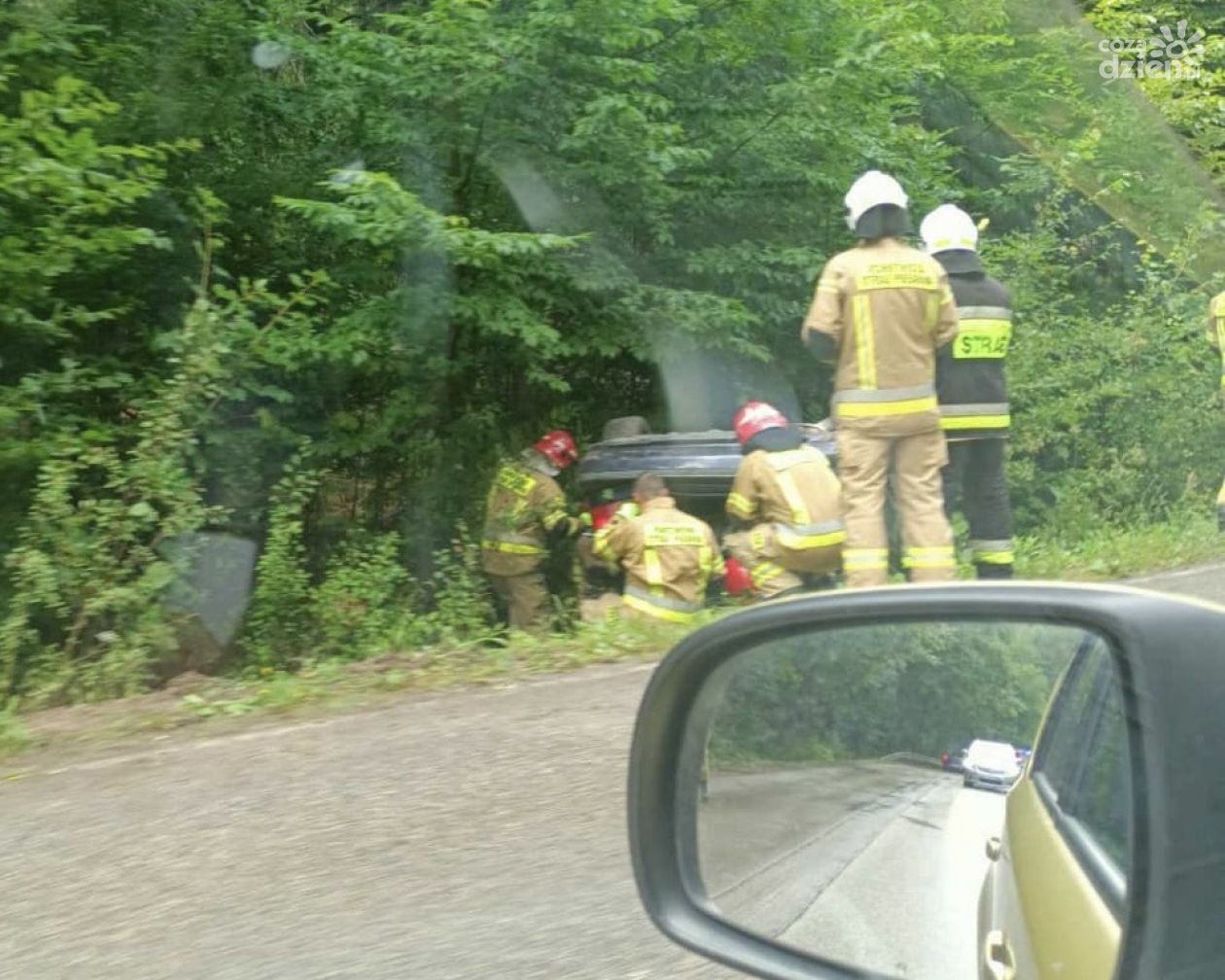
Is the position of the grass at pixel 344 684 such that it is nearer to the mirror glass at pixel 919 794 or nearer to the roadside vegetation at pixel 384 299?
the roadside vegetation at pixel 384 299

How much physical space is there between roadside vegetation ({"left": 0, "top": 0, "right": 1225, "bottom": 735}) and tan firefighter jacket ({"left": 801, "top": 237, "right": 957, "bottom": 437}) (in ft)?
5.65

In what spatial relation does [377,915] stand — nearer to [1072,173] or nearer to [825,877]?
[825,877]

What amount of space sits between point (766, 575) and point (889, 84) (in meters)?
5.40

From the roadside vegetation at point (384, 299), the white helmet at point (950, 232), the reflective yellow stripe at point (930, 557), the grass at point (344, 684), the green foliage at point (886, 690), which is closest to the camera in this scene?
the green foliage at point (886, 690)

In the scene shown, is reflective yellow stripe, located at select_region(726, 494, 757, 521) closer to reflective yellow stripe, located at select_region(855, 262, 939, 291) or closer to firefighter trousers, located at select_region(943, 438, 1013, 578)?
firefighter trousers, located at select_region(943, 438, 1013, 578)

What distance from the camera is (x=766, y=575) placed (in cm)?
795

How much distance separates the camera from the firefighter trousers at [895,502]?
21.3ft

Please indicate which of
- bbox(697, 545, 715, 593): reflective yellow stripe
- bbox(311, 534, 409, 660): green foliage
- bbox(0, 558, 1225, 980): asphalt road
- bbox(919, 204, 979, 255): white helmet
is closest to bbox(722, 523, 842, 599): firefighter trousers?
bbox(697, 545, 715, 593): reflective yellow stripe

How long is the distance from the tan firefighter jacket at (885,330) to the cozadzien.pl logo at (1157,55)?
11.0 metres

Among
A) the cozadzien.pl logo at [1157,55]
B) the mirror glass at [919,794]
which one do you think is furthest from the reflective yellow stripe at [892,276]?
the cozadzien.pl logo at [1157,55]

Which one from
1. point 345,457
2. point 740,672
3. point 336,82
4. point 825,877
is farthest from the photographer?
point 345,457

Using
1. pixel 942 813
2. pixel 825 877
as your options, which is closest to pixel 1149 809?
pixel 942 813

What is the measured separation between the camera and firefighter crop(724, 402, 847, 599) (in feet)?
25.4

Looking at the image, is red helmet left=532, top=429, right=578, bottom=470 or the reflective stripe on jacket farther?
red helmet left=532, top=429, right=578, bottom=470
